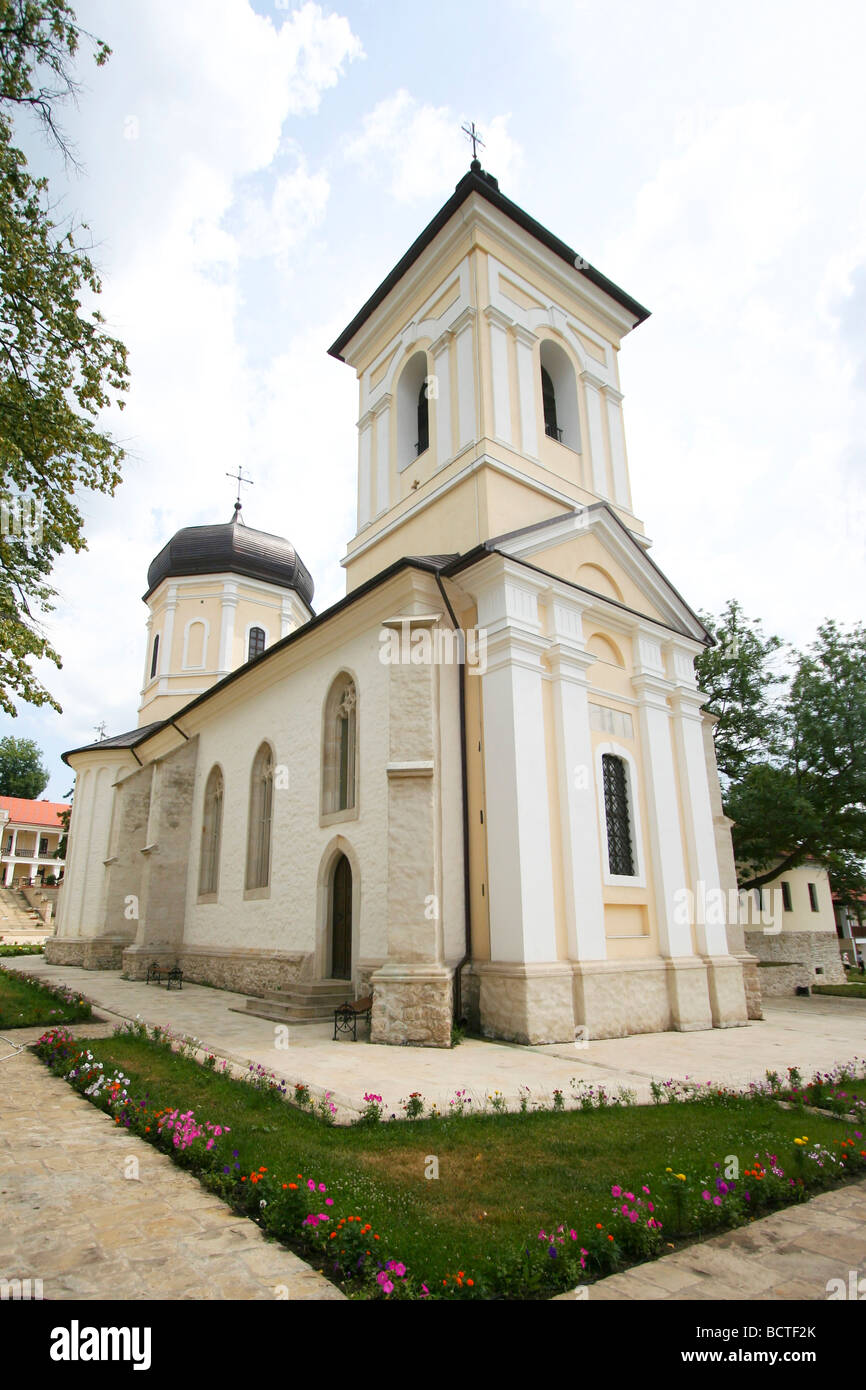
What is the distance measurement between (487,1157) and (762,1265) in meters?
1.89

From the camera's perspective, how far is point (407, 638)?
37.3 ft

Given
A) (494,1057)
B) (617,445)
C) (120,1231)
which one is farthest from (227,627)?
(120,1231)

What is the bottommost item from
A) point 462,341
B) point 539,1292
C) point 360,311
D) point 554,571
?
point 539,1292

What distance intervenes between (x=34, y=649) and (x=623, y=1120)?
26.9 ft

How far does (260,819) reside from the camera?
17312 mm

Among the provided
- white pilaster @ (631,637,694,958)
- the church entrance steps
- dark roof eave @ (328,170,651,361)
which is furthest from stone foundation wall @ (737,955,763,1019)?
dark roof eave @ (328,170,651,361)

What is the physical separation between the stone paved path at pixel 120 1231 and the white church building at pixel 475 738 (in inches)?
194

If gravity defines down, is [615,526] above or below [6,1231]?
above

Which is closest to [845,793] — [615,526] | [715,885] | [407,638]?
[715,885]

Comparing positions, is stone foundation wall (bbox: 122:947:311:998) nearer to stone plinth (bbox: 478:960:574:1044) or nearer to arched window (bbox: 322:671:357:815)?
arched window (bbox: 322:671:357:815)

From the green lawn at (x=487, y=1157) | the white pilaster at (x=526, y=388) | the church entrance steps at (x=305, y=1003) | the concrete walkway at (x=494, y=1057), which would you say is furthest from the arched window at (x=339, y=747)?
the green lawn at (x=487, y=1157)

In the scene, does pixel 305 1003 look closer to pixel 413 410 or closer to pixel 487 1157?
pixel 487 1157

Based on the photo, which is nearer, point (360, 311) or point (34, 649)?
point (34, 649)

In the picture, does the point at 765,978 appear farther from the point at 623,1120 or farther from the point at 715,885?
the point at 623,1120
